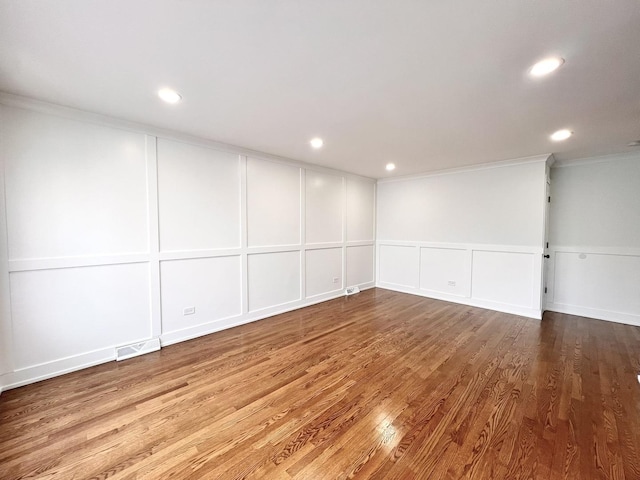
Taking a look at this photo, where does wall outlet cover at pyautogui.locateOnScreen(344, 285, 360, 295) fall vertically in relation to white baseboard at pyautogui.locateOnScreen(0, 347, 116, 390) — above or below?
above

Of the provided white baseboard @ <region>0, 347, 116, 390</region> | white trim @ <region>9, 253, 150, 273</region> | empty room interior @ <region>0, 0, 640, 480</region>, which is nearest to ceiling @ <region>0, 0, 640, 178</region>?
empty room interior @ <region>0, 0, 640, 480</region>

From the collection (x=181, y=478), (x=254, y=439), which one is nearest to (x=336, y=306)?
(x=254, y=439)

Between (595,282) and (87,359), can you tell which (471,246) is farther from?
(87,359)

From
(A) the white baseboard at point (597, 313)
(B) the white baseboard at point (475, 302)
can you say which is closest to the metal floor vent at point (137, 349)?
(B) the white baseboard at point (475, 302)

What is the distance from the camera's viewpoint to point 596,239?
399 centimetres

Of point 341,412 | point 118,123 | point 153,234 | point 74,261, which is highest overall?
point 118,123

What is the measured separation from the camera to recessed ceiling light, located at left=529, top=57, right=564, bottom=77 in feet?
5.43

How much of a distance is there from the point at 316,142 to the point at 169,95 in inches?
67.7

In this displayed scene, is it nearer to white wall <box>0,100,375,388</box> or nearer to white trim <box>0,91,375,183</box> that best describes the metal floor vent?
white wall <box>0,100,375,388</box>

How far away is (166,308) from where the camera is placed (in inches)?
121

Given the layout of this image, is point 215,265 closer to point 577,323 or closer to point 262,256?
point 262,256

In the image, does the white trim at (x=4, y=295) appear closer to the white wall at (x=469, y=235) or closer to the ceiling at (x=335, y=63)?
the ceiling at (x=335, y=63)

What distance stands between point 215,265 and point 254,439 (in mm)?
2234

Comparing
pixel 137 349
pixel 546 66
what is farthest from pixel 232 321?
pixel 546 66
